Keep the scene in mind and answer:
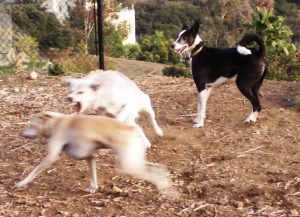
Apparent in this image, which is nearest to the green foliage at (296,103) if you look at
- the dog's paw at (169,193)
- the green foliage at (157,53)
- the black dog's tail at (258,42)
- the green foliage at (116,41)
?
the black dog's tail at (258,42)

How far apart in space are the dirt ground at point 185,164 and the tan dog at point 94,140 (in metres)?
0.26

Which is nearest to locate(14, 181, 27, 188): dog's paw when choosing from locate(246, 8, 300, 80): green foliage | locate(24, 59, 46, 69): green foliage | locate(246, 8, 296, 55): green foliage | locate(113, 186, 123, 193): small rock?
locate(113, 186, 123, 193): small rock

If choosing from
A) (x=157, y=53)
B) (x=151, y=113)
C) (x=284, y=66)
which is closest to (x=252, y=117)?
(x=151, y=113)

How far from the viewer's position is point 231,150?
16.3 ft

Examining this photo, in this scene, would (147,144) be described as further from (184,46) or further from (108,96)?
(184,46)

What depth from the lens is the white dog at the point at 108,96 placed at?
4230 millimetres

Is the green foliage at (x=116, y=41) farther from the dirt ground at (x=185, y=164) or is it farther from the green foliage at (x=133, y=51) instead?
the dirt ground at (x=185, y=164)

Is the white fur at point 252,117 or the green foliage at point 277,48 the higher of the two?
the white fur at point 252,117

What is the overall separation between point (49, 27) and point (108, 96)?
1316 centimetres

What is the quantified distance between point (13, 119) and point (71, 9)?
1260 centimetres

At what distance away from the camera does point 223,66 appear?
Result: 579 cm

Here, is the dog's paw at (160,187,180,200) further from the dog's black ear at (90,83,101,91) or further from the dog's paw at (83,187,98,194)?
the dog's black ear at (90,83,101,91)

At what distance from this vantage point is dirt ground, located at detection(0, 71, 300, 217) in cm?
384

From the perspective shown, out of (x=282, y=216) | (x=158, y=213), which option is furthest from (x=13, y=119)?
(x=282, y=216)
